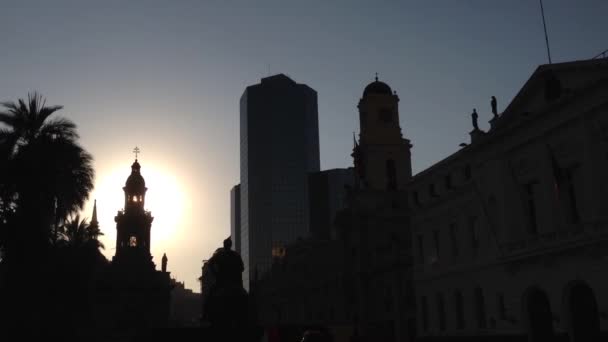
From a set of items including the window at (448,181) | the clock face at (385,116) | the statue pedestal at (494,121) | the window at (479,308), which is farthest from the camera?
the clock face at (385,116)

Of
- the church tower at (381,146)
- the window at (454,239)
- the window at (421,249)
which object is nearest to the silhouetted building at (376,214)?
the church tower at (381,146)

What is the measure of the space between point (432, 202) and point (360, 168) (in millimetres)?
23663

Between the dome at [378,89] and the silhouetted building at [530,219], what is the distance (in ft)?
81.9

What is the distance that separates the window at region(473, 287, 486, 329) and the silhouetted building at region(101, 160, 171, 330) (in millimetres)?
44218

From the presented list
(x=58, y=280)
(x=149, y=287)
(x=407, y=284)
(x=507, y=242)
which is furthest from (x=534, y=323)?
(x=149, y=287)

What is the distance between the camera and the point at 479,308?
4194 centimetres

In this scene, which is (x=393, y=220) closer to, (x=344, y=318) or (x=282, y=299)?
(x=344, y=318)

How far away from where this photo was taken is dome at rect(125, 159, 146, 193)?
265ft

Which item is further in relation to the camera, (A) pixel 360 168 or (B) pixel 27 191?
(A) pixel 360 168

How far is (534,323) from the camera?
3634 centimetres

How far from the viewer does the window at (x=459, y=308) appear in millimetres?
44219

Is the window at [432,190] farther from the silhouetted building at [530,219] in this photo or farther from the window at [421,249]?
the window at [421,249]

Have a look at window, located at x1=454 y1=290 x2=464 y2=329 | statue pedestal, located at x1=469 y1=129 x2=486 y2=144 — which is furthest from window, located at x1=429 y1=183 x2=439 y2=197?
window, located at x1=454 y1=290 x2=464 y2=329

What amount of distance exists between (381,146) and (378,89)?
21.2ft
